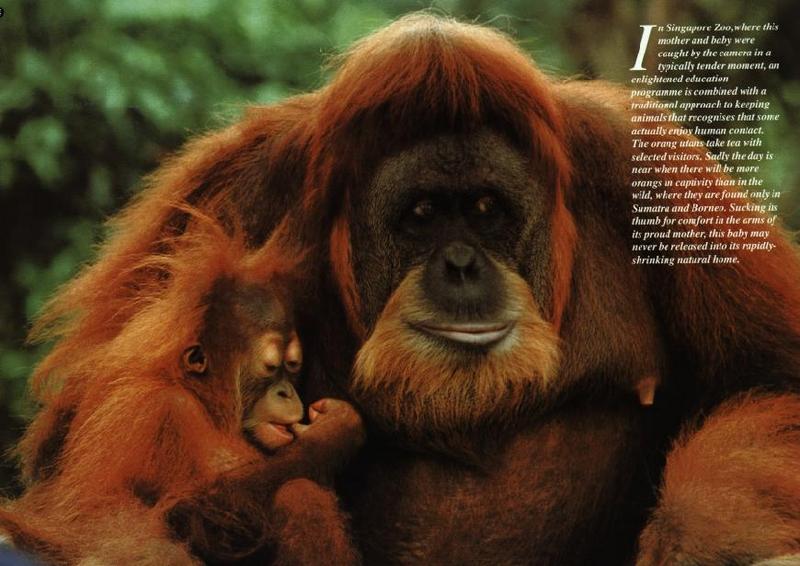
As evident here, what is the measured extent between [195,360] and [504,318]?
655mm

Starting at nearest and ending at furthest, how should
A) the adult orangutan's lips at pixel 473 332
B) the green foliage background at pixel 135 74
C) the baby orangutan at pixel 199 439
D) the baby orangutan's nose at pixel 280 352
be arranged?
the baby orangutan at pixel 199 439 → the adult orangutan's lips at pixel 473 332 → the baby orangutan's nose at pixel 280 352 → the green foliage background at pixel 135 74

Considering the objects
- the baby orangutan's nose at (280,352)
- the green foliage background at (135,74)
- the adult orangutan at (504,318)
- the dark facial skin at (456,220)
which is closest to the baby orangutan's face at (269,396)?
the baby orangutan's nose at (280,352)

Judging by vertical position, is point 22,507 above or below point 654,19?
below

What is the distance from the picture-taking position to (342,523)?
8.92 feet

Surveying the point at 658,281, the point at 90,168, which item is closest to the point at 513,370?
the point at 658,281

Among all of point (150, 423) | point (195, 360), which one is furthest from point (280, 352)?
point (150, 423)

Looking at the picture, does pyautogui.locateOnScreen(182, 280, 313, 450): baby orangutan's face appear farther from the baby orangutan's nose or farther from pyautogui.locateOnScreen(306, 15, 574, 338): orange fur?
pyautogui.locateOnScreen(306, 15, 574, 338): orange fur

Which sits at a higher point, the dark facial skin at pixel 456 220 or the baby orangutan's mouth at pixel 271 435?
the dark facial skin at pixel 456 220

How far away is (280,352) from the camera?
286cm

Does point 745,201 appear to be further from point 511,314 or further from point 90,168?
point 90,168

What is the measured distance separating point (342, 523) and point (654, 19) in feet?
4.75

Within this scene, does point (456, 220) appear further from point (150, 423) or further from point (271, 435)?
point (150, 423)

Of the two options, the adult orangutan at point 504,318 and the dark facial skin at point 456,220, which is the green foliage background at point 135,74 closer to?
the adult orangutan at point 504,318

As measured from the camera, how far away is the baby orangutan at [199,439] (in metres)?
2.62
